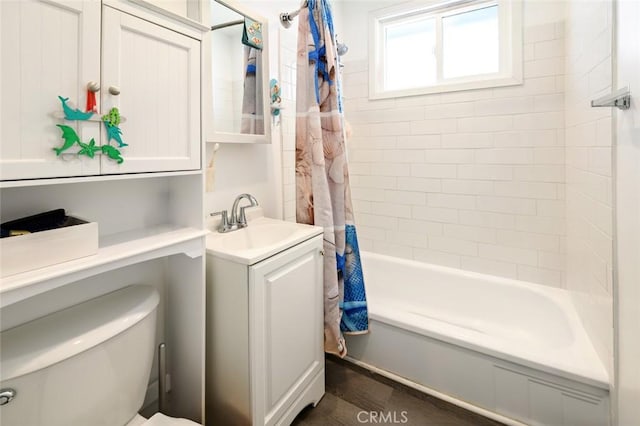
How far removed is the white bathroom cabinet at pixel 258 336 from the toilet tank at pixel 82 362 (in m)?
0.27

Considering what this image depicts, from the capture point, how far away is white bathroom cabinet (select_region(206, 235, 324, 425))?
4.00 ft

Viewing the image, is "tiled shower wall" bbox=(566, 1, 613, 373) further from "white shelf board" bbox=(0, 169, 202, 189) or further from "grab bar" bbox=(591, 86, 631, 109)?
"white shelf board" bbox=(0, 169, 202, 189)

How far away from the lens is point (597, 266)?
1403 mm

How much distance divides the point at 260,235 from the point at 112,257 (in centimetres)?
81

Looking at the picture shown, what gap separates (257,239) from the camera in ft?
5.43

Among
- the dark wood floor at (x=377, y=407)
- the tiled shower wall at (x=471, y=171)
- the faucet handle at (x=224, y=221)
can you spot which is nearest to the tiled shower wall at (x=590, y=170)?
the tiled shower wall at (x=471, y=171)

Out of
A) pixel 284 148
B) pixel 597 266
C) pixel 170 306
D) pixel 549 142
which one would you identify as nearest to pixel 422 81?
pixel 549 142

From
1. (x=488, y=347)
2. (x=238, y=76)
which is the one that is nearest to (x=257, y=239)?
(x=238, y=76)

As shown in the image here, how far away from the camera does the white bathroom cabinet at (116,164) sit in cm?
75

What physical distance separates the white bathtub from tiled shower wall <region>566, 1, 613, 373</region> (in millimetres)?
133

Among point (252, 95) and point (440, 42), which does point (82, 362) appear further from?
point (440, 42)

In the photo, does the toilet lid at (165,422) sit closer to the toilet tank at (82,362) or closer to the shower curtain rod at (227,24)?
the toilet tank at (82,362)

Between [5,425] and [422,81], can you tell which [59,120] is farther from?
[422,81]

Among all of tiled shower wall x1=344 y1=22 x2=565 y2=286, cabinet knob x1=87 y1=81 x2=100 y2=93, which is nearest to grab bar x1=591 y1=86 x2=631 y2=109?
tiled shower wall x1=344 y1=22 x2=565 y2=286
